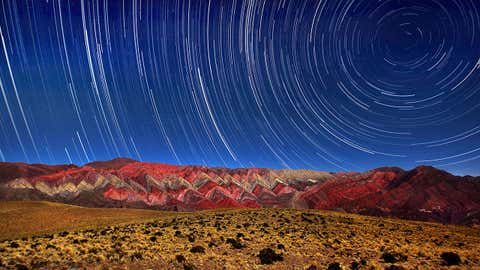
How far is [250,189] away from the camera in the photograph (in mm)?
135750

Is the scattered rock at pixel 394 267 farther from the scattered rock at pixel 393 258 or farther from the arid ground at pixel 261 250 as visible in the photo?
the scattered rock at pixel 393 258

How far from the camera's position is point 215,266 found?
19.4 m

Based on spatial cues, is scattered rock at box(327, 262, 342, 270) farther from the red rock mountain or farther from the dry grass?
the red rock mountain

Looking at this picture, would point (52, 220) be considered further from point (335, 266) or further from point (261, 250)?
point (335, 266)

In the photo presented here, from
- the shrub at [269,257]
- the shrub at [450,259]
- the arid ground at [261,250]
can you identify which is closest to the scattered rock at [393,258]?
the arid ground at [261,250]

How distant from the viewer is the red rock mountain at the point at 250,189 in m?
110

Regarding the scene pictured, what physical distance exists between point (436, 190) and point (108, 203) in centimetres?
10430

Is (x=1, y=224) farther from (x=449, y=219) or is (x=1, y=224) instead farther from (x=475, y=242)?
(x=449, y=219)

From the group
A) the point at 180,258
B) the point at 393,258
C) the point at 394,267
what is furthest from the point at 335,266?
the point at 180,258

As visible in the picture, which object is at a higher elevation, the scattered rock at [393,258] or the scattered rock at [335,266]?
the scattered rock at [393,258]

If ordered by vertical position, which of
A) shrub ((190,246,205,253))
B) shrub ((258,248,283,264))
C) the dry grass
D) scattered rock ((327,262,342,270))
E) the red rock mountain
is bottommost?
scattered rock ((327,262,342,270))

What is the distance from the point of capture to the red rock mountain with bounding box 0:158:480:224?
110 metres

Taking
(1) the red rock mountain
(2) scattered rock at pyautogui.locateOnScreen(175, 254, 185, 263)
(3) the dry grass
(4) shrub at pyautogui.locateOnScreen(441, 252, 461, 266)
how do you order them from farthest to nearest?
(1) the red rock mountain
(3) the dry grass
(4) shrub at pyautogui.locateOnScreen(441, 252, 461, 266)
(2) scattered rock at pyautogui.locateOnScreen(175, 254, 185, 263)

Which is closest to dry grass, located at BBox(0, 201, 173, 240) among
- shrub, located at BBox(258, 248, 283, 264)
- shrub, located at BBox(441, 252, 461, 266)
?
shrub, located at BBox(258, 248, 283, 264)
